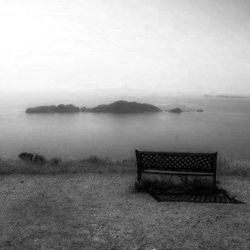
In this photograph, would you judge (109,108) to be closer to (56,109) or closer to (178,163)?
(56,109)

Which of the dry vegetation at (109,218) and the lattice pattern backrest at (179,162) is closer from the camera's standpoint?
the dry vegetation at (109,218)

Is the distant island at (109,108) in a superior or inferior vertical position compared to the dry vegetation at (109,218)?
superior

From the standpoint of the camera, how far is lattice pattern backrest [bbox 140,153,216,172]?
8320 millimetres

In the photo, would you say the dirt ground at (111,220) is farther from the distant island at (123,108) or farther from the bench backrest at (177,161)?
the distant island at (123,108)

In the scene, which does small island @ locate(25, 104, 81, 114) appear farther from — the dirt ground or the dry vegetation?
the dirt ground

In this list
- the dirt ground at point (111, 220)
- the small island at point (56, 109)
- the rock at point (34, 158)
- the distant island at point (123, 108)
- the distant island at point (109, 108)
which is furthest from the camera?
the distant island at point (123, 108)

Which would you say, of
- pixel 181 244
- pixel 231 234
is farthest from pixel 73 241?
pixel 231 234

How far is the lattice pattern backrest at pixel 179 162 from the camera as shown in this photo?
8320 millimetres

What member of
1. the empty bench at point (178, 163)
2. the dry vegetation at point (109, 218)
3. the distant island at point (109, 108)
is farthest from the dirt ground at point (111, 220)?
the distant island at point (109, 108)

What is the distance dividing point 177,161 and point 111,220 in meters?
2.97

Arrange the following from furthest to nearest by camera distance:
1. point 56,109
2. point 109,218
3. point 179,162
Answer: point 56,109 < point 179,162 < point 109,218

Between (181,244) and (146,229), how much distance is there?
2.97 ft

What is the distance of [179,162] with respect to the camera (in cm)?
859

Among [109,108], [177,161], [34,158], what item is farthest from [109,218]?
[109,108]
